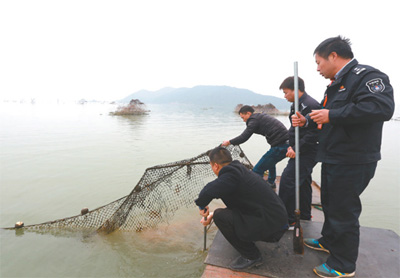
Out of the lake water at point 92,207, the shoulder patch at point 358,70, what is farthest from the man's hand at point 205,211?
the shoulder patch at point 358,70

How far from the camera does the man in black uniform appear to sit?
176cm

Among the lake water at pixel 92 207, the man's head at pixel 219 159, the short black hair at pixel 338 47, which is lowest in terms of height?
the lake water at pixel 92 207

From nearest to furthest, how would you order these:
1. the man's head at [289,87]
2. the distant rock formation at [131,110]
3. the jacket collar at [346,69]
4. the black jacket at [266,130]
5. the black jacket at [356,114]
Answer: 1. the black jacket at [356,114]
2. the jacket collar at [346,69]
3. the man's head at [289,87]
4. the black jacket at [266,130]
5. the distant rock formation at [131,110]

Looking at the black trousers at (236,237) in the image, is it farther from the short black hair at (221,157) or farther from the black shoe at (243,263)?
the short black hair at (221,157)

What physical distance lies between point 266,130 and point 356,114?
2284 mm

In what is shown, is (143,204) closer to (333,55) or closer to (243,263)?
(243,263)

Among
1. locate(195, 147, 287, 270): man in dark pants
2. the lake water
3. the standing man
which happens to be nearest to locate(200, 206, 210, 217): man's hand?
locate(195, 147, 287, 270): man in dark pants

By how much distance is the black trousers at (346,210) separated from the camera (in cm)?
195

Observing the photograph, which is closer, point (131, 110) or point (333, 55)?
point (333, 55)

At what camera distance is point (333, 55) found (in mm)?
2051

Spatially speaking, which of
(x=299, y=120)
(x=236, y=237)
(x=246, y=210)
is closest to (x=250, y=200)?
(x=246, y=210)

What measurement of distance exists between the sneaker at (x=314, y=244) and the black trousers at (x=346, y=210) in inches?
13.8

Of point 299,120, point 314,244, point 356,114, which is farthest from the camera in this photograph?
point 299,120

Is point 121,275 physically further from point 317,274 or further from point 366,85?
point 366,85
